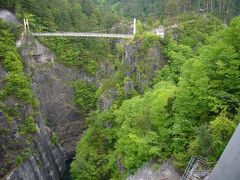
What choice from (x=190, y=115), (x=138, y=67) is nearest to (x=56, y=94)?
(x=138, y=67)

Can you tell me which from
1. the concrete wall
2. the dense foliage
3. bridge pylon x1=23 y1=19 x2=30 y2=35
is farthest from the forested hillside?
the concrete wall

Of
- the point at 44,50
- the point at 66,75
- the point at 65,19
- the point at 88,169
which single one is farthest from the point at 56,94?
the point at 88,169

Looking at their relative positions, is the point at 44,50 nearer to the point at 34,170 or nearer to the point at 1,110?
the point at 1,110

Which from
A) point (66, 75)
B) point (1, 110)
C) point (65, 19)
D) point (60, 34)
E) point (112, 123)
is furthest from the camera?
point (65, 19)

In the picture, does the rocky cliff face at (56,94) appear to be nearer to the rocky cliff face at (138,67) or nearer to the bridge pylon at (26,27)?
the bridge pylon at (26,27)

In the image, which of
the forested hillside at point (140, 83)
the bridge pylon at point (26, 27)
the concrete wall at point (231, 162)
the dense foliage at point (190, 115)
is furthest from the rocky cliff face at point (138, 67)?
the concrete wall at point (231, 162)

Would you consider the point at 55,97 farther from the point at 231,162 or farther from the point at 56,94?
Result: the point at 231,162
